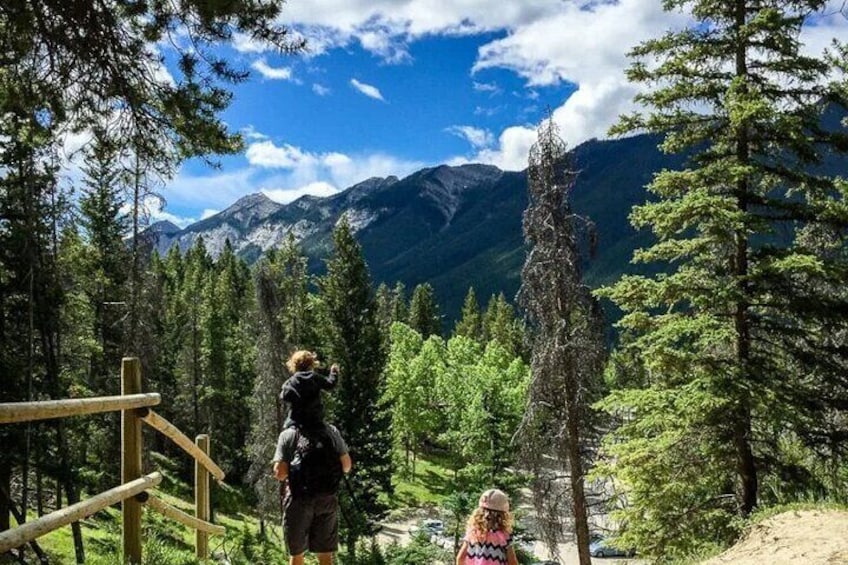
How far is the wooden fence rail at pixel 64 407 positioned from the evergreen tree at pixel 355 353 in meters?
23.3

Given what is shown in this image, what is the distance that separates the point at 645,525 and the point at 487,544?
234 inches

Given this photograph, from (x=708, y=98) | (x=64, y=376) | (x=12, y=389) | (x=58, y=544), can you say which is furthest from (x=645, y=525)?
(x=58, y=544)

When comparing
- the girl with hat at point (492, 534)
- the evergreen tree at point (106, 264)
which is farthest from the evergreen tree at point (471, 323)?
the girl with hat at point (492, 534)

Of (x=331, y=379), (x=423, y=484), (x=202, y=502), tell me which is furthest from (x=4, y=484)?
(x=423, y=484)

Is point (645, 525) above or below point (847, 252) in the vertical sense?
below

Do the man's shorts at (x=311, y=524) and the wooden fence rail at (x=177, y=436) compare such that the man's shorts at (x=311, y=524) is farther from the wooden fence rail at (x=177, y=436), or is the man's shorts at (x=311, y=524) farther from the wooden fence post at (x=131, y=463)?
the wooden fence rail at (x=177, y=436)

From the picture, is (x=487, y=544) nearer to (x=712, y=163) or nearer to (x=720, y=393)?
(x=720, y=393)

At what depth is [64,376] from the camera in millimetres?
18984

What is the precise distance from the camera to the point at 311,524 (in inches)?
243

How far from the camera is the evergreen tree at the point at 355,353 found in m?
29.3

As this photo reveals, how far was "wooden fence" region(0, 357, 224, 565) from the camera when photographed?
396cm

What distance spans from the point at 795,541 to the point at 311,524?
579 cm

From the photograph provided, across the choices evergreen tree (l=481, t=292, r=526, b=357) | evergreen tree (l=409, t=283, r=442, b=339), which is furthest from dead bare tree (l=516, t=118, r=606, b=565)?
evergreen tree (l=409, t=283, r=442, b=339)

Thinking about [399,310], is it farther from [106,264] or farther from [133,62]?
[133,62]
